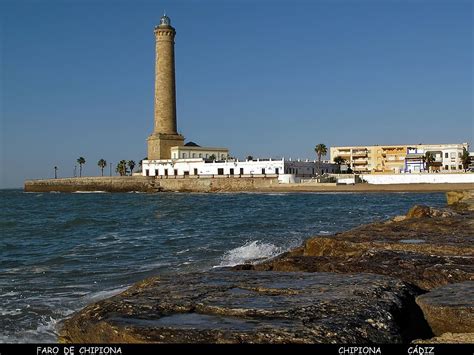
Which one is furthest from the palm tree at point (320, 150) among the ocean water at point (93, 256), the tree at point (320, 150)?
the ocean water at point (93, 256)

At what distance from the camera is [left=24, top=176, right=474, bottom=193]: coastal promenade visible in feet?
227

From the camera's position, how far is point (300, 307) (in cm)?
414

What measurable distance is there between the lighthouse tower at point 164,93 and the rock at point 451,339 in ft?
268

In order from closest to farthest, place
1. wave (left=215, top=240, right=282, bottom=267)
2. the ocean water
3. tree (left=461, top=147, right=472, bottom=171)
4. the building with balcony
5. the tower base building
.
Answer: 1. the ocean water
2. wave (left=215, top=240, right=282, bottom=267)
3. the tower base building
4. tree (left=461, top=147, right=472, bottom=171)
5. the building with balcony

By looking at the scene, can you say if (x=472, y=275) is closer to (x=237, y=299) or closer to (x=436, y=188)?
(x=237, y=299)

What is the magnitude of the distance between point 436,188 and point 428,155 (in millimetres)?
25729

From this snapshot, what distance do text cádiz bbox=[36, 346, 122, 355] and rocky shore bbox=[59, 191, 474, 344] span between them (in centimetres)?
11

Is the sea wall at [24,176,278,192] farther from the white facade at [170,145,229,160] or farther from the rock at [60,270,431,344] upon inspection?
the rock at [60,270,431,344]

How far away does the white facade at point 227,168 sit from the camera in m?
79.8

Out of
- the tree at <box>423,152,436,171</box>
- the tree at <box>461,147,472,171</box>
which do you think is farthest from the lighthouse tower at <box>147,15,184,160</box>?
the tree at <box>461,147,472,171</box>

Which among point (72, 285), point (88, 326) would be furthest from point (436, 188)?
point (88, 326)

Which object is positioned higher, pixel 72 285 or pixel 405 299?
pixel 405 299

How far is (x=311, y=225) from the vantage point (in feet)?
72.3

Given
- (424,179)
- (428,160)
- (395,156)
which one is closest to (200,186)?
(424,179)
